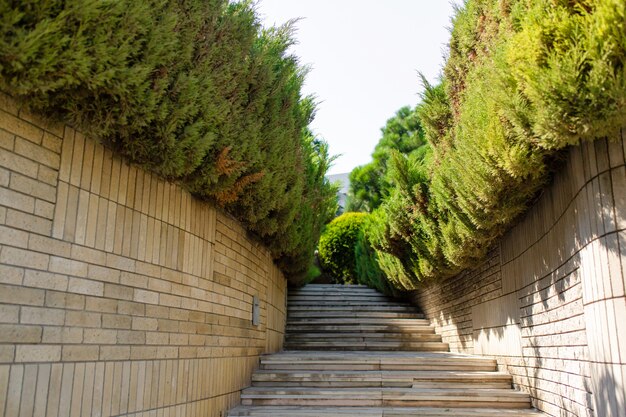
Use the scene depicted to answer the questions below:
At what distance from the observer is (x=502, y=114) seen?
13.0 ft

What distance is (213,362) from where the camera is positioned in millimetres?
4918

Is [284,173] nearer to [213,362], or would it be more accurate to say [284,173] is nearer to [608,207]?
[213,362]

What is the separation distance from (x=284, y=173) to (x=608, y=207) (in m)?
3.21

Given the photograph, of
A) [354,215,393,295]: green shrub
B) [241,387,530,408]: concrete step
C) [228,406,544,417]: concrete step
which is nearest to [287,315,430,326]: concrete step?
[354,215,393,295]: green shrub

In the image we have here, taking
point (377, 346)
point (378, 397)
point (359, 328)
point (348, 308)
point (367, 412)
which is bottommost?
point (367, 412)

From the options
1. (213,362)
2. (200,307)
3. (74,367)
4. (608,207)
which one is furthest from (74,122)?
(608,207)

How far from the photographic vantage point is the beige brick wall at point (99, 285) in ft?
8.78

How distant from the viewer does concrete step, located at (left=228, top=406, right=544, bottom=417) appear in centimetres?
530

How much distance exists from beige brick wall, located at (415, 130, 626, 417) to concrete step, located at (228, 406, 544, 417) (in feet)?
1.62

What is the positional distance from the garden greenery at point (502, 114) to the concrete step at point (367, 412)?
174cm

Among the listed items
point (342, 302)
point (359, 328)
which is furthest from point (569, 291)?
point (342, 302)

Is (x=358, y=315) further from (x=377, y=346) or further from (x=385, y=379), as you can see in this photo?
(x=385, y=379)

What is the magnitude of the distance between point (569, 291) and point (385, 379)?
2837mm

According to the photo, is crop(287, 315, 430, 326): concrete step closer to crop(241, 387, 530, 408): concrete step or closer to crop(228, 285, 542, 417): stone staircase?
crop(228, 285, 542, 417): stone staircase
